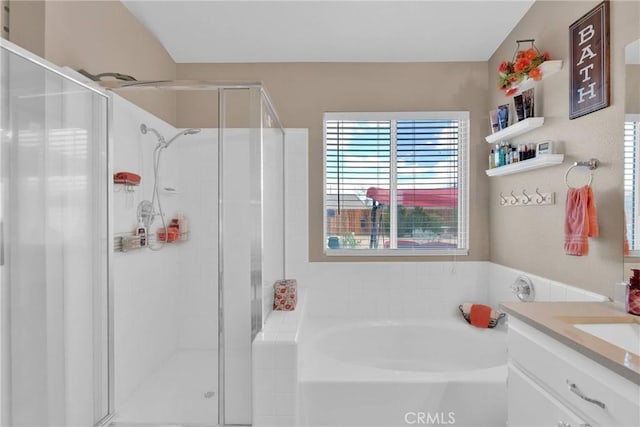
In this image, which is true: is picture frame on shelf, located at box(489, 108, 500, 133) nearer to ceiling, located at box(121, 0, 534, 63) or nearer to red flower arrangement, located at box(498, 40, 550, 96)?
red flower arrangement, located at box(498, 40, 550, 96)

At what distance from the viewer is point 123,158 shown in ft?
6.82

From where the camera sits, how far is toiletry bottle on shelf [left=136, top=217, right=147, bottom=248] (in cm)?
212

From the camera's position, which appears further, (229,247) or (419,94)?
(419,94)

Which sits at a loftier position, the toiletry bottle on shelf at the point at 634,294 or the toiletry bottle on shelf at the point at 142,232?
the toiletry bottle on shelf at the point at 142,232

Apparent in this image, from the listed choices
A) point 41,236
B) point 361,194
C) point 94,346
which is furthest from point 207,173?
point 361,194

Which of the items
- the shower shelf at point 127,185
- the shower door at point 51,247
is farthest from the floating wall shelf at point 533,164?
the shower door at point 51,247

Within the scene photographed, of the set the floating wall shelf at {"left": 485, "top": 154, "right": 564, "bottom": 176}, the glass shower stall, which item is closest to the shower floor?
the glass shower stall

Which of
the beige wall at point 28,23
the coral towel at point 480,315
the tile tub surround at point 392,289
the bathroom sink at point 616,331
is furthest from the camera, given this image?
the tile tub surround at point 392,289

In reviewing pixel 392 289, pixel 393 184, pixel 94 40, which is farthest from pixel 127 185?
pixel 392 289

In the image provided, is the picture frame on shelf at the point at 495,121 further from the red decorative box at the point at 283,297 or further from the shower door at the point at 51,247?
the shower door at the point at 51,247

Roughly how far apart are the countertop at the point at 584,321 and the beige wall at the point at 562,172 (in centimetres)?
29

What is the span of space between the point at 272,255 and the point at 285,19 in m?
1.55

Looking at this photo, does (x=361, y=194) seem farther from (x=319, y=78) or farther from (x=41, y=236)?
(x=41, y=236)

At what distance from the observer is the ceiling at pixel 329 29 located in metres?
2.34
